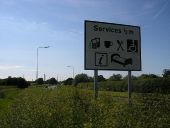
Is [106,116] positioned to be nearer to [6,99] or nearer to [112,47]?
[112,47]

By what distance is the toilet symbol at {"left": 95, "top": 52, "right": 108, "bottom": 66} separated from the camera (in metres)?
15.8

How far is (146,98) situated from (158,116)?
1.30 meters

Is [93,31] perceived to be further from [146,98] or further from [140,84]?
[140,84]

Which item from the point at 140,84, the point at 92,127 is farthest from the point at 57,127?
the point at 140,84

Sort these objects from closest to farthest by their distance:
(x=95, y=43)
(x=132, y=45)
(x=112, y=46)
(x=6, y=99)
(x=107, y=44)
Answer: (x=95, y=43) → (x=107, y=44) → (x=112, y=46) → (x=132, y=45) → (x=6, y=99)

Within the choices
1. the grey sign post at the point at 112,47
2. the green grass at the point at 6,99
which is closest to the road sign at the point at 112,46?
the grey sign post at the point at 112,47

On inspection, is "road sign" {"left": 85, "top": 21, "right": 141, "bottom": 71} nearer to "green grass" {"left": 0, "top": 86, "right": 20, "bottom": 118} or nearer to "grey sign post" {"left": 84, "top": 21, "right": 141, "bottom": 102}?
"grey sign post" {"left": 84, "top": 21, "right": 141, "bottom": 102}

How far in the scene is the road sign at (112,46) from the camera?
15.6 metres

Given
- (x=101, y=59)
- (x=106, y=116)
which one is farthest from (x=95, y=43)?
(x=106, y=116)

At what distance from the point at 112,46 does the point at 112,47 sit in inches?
1.6

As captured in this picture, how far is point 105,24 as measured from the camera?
51.6ft

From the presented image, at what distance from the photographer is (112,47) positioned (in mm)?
15992

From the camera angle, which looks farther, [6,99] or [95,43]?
[6,99]

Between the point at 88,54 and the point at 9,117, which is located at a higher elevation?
the point at 88,54
